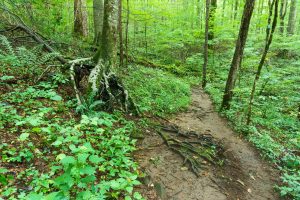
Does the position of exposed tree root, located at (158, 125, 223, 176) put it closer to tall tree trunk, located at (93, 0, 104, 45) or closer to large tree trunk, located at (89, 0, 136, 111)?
large tree trunk, located at (89, 0, 136, 111)

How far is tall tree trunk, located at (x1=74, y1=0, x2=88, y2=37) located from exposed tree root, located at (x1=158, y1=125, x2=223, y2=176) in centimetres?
637

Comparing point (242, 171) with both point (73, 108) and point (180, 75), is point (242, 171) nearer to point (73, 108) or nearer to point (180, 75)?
point (73, 108)

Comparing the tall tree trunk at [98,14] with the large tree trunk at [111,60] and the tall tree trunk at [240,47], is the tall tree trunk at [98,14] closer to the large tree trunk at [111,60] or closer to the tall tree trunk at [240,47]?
the large tree trunk at [111,60]

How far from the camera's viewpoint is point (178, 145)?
5535 millimetres

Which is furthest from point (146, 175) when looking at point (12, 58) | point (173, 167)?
point (12, 58)

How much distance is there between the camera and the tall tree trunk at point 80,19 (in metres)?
9.72

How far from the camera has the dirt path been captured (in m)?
4.17

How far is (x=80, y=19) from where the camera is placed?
9.95 metres

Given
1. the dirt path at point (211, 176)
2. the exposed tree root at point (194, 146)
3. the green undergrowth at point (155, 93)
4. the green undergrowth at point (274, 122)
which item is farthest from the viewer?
the green undergrowth at point (155, 93)

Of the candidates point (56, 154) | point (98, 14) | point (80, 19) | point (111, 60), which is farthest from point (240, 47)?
point (56, 154)

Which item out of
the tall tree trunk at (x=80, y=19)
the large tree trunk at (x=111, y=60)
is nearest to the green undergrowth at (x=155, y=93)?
the large tree trunk at (x=111, y=60)

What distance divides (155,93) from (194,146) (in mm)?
3332

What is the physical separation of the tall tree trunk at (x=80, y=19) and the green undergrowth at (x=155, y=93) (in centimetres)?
273

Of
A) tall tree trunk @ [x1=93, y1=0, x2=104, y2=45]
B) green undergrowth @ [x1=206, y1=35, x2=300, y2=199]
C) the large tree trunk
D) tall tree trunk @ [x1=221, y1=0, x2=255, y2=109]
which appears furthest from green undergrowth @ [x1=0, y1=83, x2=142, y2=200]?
tall tree trunk @ [x1=221, y1=0, x2=255, y2=109]
